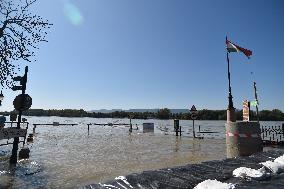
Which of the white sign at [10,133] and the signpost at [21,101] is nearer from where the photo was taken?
the white sign at [10,133]

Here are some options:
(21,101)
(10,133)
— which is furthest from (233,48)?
(10,133)

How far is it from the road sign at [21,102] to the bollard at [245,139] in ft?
27.6

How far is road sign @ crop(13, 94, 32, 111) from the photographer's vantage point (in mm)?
12156

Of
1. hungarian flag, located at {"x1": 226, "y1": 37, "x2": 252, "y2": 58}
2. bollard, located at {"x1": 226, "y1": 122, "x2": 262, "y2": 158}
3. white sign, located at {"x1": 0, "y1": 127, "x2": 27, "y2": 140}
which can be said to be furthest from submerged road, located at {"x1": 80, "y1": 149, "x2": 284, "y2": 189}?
hungarian flag, located at {"x1": 226, "y1": 37, "x2": 252, "y2": 58}

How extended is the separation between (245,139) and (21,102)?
9026 millimetres

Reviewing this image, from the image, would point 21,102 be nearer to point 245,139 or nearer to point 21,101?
point 21,101

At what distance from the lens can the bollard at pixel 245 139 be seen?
9.76 metres

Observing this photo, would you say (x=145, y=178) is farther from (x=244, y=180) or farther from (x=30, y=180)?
(x=30, y=180)

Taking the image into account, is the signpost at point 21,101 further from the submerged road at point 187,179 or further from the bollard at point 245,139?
the submerged road at point 187,179

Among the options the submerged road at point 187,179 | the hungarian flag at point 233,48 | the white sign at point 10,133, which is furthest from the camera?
the hungarian flag at point 233,48

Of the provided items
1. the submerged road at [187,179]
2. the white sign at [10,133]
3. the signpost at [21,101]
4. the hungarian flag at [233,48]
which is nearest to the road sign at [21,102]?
the signpost at [21,101]

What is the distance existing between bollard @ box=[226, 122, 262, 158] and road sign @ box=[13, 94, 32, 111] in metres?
8.40

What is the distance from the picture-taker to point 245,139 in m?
9.78

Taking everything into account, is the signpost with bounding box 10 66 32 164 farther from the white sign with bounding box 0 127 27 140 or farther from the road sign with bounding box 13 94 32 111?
the white sign with bounding box 0 127 27 140
